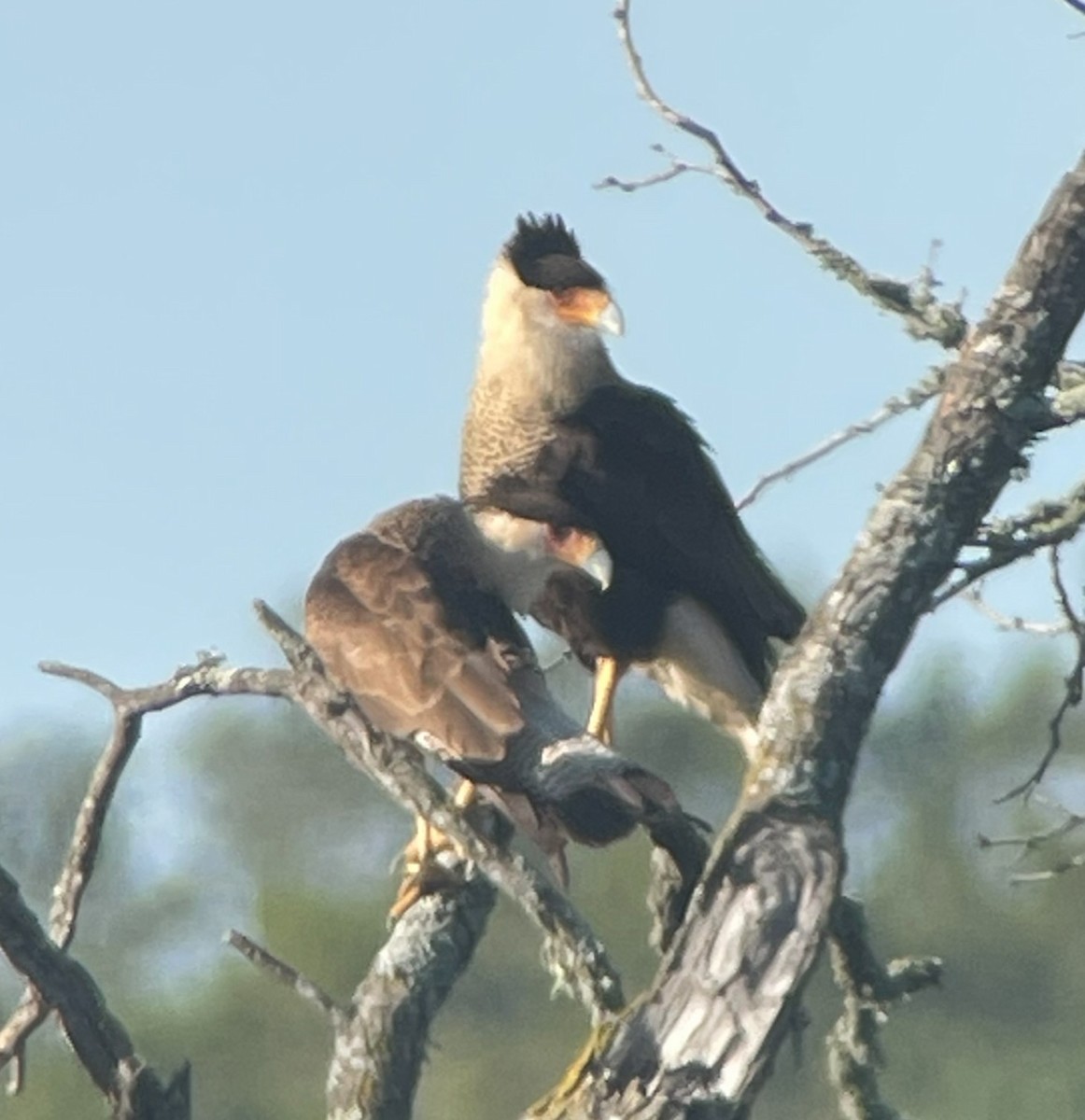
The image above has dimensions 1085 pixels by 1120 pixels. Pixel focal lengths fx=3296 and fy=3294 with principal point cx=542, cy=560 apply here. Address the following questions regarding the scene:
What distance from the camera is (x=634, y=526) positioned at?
6.48 meters

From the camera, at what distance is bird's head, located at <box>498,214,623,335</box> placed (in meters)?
7.19

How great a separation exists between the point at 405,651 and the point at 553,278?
2253mm

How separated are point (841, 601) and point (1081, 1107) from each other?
2951cm

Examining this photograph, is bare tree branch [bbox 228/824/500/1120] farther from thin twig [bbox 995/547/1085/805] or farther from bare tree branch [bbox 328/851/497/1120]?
thin twig [bbox 995/547/1085/805]

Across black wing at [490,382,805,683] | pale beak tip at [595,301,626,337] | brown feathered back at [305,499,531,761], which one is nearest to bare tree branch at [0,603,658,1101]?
brown feathered back at [305,499,531,761]

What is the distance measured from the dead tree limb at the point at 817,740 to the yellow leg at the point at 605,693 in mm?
2918

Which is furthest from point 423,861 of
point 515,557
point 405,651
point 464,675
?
point 515,557

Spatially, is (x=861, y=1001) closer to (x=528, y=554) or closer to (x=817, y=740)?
(x=817, y=740)

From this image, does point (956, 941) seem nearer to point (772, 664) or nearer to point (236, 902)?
point (236, 902)

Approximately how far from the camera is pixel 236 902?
114 feet

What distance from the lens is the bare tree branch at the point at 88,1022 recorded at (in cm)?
338

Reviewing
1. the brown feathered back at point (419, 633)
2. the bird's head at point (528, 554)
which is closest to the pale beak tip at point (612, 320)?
the bird's head at point (528, 554)

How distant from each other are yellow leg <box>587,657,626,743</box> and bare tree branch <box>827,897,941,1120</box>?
231 cm

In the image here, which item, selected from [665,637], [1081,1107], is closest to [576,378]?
[665,637]
